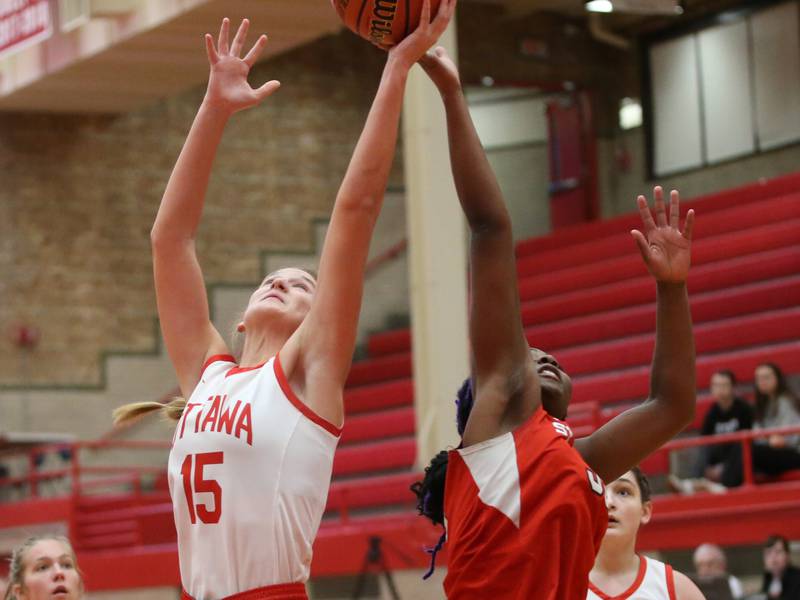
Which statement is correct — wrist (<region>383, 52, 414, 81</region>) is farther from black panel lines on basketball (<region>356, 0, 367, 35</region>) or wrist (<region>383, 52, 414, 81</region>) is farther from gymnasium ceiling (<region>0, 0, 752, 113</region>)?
gymnasium ceiling (<region>0, 0, 752, 113</region>)

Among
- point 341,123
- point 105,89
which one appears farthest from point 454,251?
point 341,123

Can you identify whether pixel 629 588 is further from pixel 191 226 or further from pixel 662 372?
pixel 191 226

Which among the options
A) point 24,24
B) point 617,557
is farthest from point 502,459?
point 24,24

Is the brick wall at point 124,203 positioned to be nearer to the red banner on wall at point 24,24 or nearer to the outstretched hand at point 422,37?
the red banner on wall at point 24,24

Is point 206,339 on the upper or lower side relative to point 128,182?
lower

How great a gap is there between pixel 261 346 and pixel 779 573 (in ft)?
20.9

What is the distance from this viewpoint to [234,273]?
15852 mm

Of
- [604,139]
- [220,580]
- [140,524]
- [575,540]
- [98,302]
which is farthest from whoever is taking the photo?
[604,139]

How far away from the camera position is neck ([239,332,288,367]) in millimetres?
3422

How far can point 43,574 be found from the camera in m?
4.93

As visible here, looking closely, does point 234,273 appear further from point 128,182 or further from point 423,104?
point 423,104

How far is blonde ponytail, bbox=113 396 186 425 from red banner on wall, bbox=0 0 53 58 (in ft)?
31.0

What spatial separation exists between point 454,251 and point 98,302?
5.41m

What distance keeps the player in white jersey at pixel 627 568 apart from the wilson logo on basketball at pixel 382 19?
1966 millimetres
